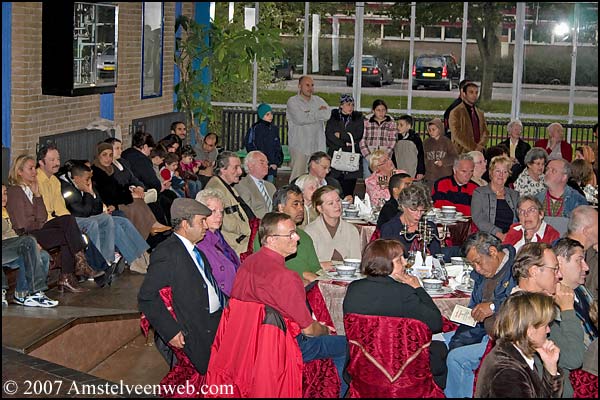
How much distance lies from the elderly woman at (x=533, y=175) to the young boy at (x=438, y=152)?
2.13 metres

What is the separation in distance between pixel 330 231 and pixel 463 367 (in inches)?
78.0

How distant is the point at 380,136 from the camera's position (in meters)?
13.7

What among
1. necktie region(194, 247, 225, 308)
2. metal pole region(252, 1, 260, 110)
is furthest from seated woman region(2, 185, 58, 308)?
metal pole region(252, 1, 260, 110)

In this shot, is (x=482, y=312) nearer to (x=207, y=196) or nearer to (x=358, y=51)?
(x=207, y=196)

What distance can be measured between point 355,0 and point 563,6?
3.54 meters

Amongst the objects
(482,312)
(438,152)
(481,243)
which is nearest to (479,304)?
(482,312)

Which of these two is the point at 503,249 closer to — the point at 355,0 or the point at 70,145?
the point at 70,145

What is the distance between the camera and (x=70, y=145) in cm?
1175

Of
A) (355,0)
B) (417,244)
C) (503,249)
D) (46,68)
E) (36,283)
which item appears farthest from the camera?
(355,0)

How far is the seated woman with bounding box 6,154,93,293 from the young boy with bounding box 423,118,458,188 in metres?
4.72

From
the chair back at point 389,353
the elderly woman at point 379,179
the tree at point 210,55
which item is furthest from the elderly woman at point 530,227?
the tree at point 210,55

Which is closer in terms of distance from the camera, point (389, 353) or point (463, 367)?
point (389, 353)

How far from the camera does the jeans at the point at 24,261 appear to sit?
861 cm

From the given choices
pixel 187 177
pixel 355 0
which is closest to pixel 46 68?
pixel 187 177
